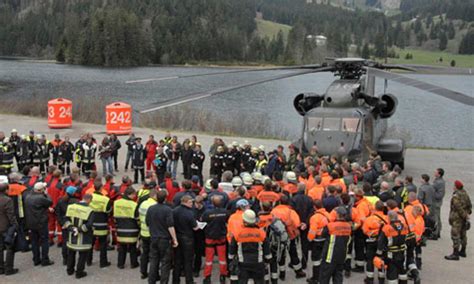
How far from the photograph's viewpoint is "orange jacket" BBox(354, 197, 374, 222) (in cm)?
874

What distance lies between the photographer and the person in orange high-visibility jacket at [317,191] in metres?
10.0

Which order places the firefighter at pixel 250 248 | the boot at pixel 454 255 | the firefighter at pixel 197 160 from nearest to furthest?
the firefighter at pixel 250 248 < the boot at pixel 454 255 < the firefighter at pixel 197 160

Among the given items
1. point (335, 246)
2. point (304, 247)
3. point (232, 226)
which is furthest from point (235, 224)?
point (304, 247)

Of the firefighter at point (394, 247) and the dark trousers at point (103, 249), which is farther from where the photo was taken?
the dark trousers at point (103, 249)

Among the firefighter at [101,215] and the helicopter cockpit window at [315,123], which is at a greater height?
the helicopter cockpit window at [315,123]

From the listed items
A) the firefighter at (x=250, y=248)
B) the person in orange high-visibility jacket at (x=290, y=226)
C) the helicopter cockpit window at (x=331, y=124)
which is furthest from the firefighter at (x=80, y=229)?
the helicopter cockpit window at (x=331, y=124)

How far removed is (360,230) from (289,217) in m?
1.47

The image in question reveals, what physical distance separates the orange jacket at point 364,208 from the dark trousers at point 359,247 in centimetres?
35

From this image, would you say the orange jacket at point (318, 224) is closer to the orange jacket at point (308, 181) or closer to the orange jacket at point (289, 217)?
the orange jacket at point (289, 217)

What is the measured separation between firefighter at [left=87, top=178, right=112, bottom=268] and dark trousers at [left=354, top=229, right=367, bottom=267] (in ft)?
14.8

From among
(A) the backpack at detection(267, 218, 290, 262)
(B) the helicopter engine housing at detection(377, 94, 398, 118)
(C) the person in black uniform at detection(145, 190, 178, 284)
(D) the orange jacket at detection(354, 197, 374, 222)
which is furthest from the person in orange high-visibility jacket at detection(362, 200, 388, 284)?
(B) the helicopter engine housing at detection(377, 94, 398, 118)

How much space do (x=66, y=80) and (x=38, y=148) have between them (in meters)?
48.6

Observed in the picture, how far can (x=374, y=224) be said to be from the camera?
8.37 meters

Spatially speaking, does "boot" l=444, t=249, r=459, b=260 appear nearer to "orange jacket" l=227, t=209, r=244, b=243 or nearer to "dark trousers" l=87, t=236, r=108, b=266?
"orange jacket" l=227, t=209, r=244, b=243
